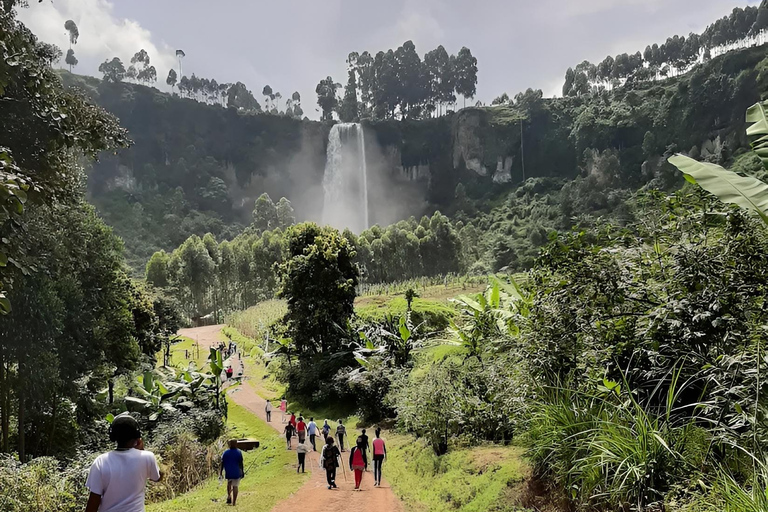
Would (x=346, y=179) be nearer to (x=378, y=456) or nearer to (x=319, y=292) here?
(x=319, y=292)

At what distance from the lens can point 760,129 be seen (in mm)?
4094

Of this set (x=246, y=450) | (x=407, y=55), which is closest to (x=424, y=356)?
(x=246, y=450)

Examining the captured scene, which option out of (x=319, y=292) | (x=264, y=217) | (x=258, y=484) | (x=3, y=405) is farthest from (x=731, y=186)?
(x=264, y=217)

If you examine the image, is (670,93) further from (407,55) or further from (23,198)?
(23,198)

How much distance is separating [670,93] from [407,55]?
64.2 m

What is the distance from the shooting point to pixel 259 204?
2908 inches

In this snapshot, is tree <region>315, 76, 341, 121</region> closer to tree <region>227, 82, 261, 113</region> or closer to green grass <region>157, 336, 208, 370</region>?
tree <region>227, 82, 261, 113</region>

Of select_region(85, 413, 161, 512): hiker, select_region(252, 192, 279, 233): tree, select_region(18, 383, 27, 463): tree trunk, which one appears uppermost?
select_region(252, 192, 279, 233): tree

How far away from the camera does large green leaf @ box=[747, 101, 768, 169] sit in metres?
3.88

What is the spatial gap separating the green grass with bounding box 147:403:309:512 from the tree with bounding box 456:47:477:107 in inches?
4743

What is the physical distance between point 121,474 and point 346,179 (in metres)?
98.5

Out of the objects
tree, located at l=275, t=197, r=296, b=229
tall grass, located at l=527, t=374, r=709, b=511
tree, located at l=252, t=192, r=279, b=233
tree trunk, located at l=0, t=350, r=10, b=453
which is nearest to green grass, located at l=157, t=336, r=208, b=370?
tree trunk, located at l=0, t=350, r=10, b=453

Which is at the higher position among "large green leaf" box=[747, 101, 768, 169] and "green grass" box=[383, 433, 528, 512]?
"large green leaf" box=[747, 101, 768, 169]

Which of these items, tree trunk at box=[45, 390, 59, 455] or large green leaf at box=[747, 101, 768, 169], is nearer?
large green leaf at box=[747, 101, 768, 169]
